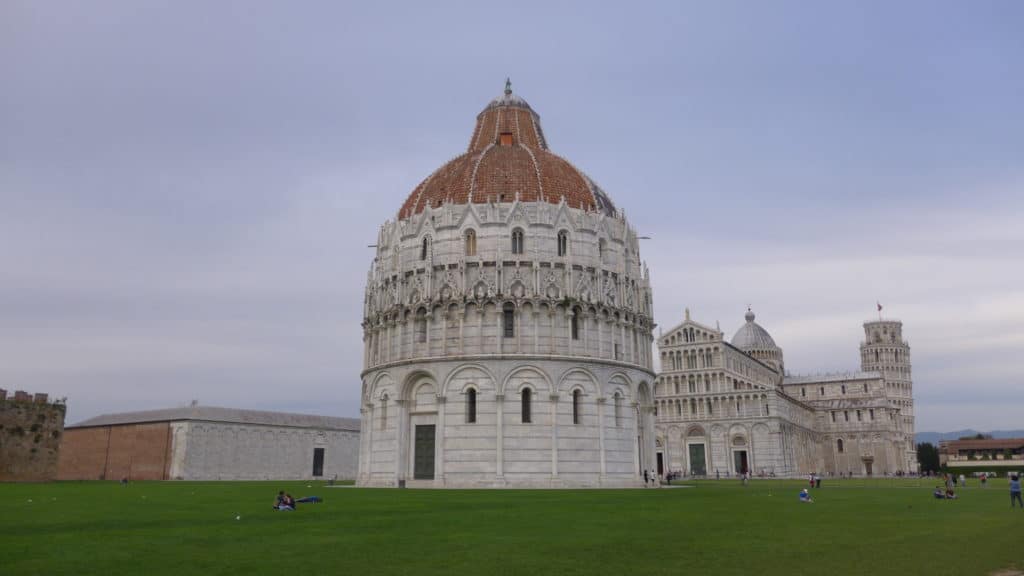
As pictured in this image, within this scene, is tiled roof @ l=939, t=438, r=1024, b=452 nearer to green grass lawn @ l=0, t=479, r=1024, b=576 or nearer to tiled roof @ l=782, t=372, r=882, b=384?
tiled roof @ l=782, t=372, r=882, b=384

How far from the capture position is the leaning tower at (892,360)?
15262cm

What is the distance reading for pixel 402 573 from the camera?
12.4m

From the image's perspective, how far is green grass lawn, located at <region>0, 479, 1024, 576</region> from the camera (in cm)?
1302

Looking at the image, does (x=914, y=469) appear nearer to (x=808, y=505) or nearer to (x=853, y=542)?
(x=808, y=505)

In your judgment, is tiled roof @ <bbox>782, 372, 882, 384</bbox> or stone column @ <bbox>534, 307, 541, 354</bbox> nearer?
stone column @ <bbox>534, 307, 541, 354</bbox>

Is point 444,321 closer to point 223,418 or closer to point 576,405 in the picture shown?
point 576,405

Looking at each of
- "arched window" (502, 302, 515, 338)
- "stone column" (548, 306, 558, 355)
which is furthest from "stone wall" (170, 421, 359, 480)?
"stone column" (548, 306, 558, 355)

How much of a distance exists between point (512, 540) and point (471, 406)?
31.3 metres

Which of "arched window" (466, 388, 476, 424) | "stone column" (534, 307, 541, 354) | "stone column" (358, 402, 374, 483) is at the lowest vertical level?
"stone column" (358, 402, 374, 483)

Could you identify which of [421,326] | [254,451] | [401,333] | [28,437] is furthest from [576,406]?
[28,437]

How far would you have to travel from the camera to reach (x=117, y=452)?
82500 mm

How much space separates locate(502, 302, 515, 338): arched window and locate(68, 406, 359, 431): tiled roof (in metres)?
44.1

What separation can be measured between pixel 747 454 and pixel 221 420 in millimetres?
64279

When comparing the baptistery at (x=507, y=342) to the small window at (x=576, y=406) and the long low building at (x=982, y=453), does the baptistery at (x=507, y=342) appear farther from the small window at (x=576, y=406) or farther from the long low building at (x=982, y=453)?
the long low building at (x=982, y=453)
